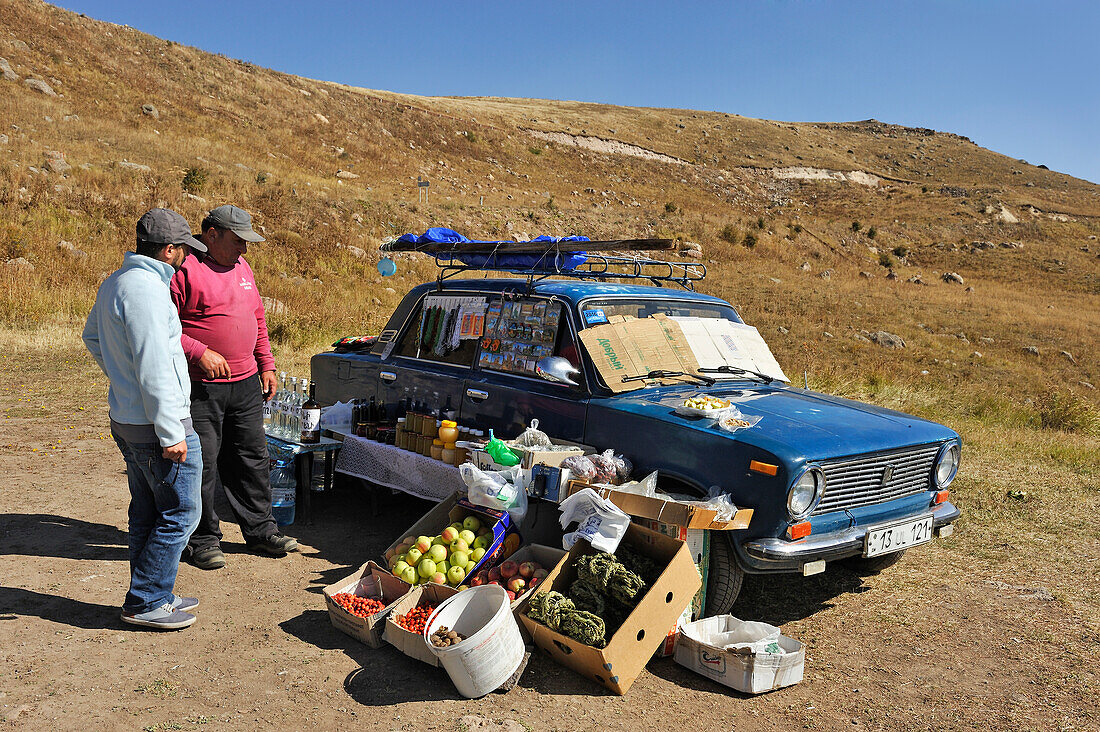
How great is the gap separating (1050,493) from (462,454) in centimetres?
578

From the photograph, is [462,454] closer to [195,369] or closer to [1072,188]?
[195,369]

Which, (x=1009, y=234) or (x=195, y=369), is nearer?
(x=195, y=369)

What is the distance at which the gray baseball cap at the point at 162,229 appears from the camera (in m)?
3.79

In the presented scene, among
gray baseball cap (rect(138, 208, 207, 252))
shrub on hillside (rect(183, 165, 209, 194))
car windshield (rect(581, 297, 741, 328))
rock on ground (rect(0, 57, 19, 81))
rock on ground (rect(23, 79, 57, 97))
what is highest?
rock on ground (rect(0, 57, 19, 81))

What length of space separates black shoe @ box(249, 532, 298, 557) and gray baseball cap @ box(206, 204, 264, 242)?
77.5 inches

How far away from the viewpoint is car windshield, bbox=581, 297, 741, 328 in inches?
203

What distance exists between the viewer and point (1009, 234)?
47.3 m

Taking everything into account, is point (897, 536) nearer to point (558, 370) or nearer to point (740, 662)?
point (740, 662)

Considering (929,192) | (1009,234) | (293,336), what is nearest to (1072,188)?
(929,192)

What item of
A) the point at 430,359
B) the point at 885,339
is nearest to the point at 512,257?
A: the point at 430,359

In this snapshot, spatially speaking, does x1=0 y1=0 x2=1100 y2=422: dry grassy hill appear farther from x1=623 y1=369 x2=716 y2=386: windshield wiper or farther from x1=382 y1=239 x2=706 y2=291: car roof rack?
x1=623 y1=369 x2=716 y2=386: windshield wiper

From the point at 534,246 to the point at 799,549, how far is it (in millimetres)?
2770

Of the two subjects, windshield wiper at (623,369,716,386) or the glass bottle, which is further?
the glass bottle

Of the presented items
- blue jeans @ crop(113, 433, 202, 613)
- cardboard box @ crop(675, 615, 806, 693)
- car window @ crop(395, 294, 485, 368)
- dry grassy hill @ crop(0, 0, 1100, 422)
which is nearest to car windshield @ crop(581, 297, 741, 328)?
car window @ crop(395, 294, 485, 368)
